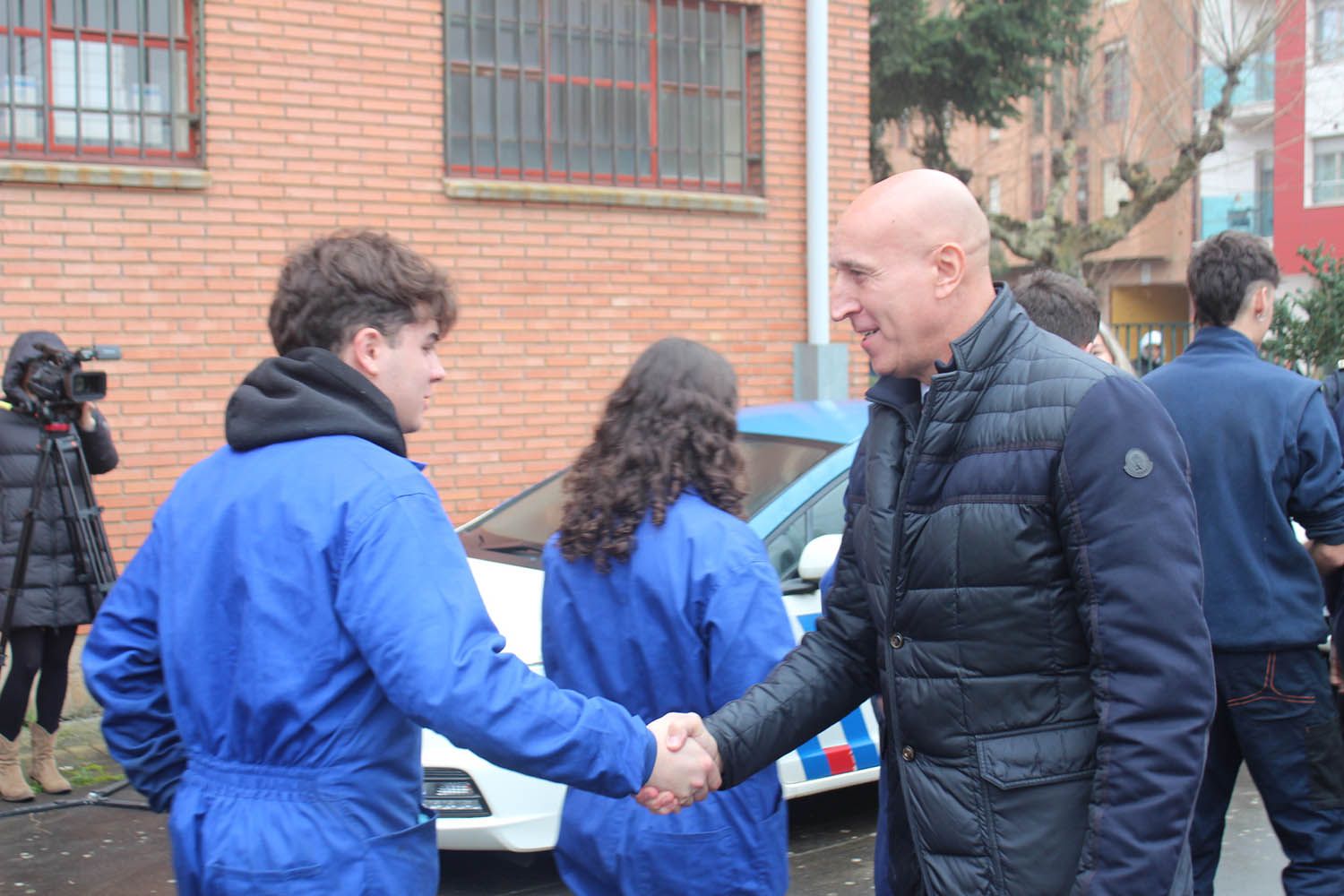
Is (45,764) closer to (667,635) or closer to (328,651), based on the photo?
(667,635)

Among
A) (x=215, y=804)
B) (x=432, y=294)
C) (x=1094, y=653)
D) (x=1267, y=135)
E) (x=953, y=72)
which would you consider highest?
(x=1267, y=135)

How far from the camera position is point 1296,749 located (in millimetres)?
3521

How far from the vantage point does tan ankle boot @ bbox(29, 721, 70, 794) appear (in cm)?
573

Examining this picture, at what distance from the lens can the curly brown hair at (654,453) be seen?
2.93 m

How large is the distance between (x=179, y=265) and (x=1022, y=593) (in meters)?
6.49

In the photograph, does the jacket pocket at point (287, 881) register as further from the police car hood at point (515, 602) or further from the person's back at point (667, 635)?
the police car hood at point (515, 602)

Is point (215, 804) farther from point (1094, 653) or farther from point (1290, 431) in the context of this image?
point (1290, 431)

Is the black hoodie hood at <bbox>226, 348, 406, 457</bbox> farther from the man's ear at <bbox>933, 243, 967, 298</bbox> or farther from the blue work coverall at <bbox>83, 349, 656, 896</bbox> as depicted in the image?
the man's ear at <bbox>933, 243, 967, 298</bbox>

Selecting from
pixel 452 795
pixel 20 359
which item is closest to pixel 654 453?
pixel 452 795

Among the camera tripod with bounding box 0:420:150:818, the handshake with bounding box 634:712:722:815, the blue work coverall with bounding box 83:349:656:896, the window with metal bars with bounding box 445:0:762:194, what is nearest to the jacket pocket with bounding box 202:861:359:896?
the blue work coverall with bounding box 83:349:656:896

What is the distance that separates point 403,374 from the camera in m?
2.38

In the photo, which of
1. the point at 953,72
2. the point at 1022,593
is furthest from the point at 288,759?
the point at 953,72

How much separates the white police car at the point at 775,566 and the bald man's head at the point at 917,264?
207 cm

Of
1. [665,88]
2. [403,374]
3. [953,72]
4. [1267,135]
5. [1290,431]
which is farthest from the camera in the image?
[1267,135]
